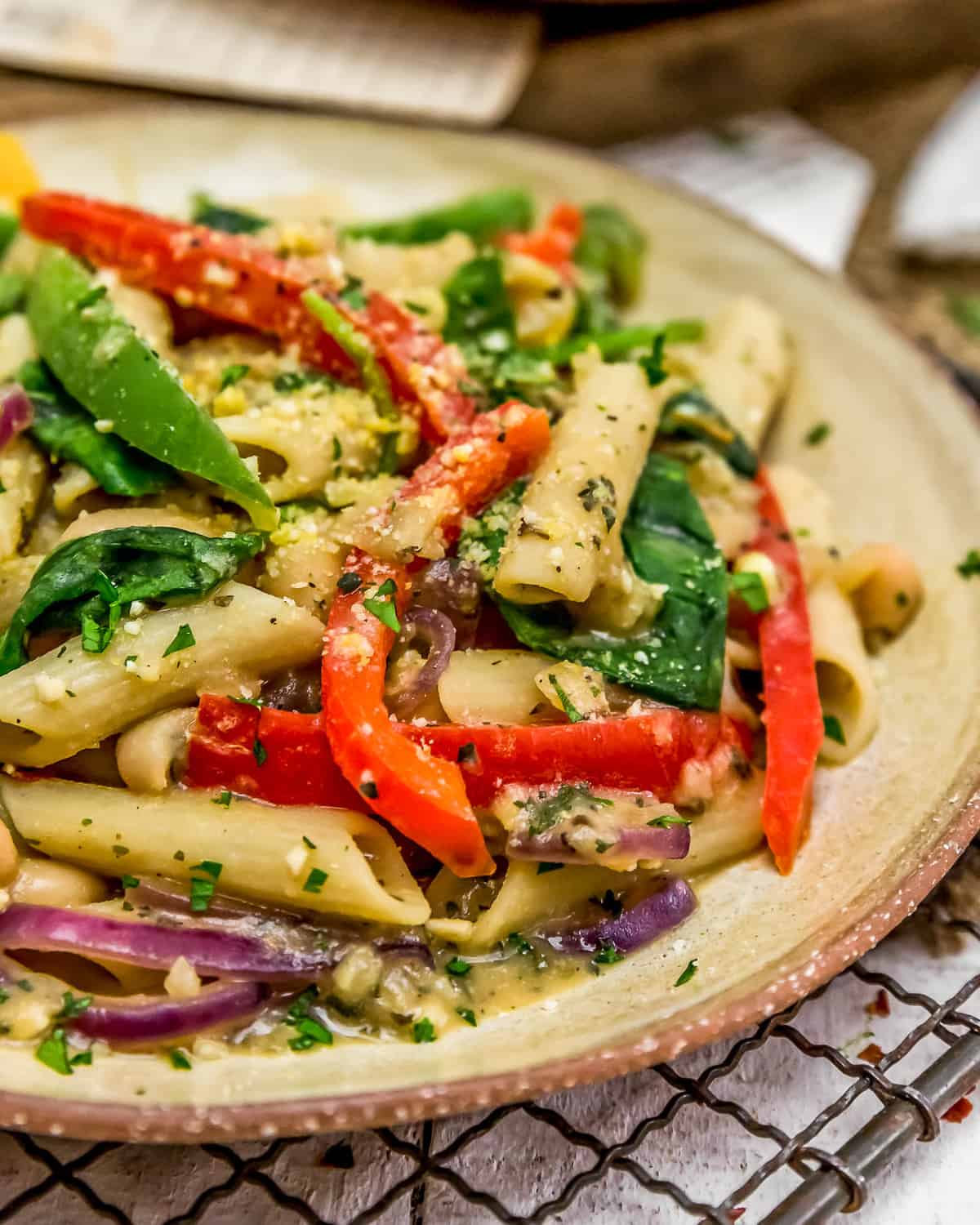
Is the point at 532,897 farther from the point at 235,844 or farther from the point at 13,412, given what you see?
the point at 13,412

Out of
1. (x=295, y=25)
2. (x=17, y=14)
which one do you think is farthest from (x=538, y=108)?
(x=17, y=14)

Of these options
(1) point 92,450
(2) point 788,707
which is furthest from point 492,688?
(1) point 92,450

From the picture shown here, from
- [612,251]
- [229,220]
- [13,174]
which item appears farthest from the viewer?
[612,251]

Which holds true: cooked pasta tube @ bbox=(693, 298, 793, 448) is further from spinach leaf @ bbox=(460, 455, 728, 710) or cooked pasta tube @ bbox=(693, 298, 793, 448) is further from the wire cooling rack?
the wire cooling rack

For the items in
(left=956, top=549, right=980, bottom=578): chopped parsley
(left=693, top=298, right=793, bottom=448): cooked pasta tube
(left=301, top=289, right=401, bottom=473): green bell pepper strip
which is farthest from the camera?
(left=693, top=298, right=793, bottom=448): cooked pasta tube

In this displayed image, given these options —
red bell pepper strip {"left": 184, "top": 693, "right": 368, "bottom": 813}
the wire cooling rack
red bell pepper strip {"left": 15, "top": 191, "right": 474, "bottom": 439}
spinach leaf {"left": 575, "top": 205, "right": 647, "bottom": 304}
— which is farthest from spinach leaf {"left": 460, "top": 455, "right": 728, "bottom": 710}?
spinach leaf {"left": 575, "top": 205, "right": 647, "bottom": 304}

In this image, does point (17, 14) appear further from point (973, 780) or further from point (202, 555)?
point (973, 780)
